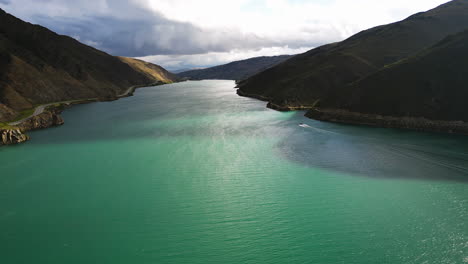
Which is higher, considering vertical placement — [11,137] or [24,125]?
[24,125]

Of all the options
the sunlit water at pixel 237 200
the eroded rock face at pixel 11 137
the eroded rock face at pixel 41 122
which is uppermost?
the eroded rock face at pixel 41 122

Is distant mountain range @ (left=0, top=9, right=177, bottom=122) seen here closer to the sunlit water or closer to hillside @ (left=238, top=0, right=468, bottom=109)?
the sunlit water

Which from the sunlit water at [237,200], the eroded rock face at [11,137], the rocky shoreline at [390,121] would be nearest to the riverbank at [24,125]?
the eroded rock face at [11,137]

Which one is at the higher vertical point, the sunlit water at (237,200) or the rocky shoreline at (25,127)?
the rocky shoreline at (25,127)

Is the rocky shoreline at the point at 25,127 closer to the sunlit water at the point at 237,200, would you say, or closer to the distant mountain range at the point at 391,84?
the sunlit water at the point at 237,200

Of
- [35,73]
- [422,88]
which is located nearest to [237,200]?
[422,88]

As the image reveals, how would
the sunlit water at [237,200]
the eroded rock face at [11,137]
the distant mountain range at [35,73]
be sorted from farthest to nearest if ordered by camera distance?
the distant mountain range at [35,73] < the eroded rock face at [11,137] < the sunlit water at [237,200]

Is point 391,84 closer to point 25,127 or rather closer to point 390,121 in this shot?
point 390,121

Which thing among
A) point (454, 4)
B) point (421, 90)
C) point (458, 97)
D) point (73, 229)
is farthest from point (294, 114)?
point (454, 4)
